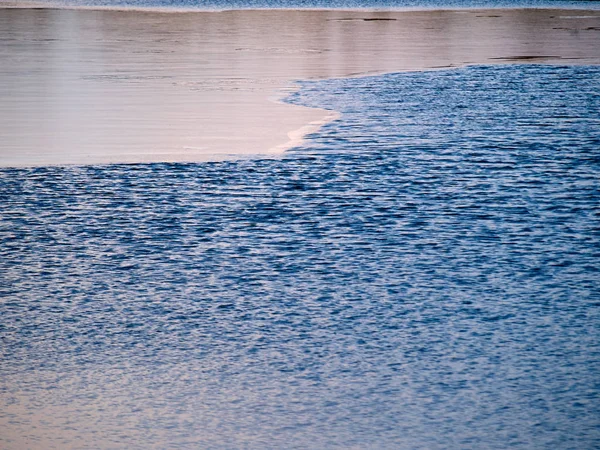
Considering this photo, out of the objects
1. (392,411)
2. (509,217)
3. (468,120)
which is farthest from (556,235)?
(468,120)

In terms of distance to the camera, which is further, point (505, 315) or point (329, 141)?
point (329, 141)

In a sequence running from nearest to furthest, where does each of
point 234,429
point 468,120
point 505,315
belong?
point 234,429
point 505,315
point 468,120

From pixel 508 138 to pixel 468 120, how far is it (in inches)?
43.9

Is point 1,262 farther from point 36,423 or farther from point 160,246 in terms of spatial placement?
point 36,423

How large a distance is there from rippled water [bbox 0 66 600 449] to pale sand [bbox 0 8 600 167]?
1.12 m

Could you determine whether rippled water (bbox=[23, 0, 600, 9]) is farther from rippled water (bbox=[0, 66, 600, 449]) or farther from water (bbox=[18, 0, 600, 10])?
rippled water (bbox=[0, 66, 600, 449])

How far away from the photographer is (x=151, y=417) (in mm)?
3537

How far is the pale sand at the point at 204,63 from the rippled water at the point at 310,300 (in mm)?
1120

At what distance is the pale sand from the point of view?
9055mm

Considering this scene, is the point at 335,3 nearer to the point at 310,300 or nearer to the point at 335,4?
the point at 335,4

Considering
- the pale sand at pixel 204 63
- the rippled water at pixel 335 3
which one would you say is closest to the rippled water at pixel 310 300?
the pale sand at pixel 204 63

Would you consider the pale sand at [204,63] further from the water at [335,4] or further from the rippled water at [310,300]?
the water at [335,4]

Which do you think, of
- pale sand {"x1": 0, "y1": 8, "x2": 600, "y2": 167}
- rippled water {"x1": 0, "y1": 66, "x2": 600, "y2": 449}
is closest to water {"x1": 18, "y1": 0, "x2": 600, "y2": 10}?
pale sand {"x1": 0, "y1": 8, "x2": 600, "y2": 167}

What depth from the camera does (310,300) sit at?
4.81 meters
